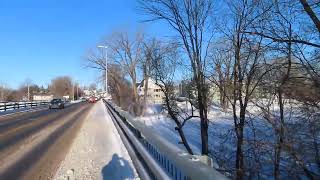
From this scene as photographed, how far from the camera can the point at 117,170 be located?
30.6 ft

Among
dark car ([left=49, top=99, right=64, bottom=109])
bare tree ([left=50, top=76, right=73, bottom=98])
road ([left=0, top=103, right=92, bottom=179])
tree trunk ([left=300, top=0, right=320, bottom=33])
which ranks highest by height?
bare tree ([left=50, top=76, right=73, bottom=98])

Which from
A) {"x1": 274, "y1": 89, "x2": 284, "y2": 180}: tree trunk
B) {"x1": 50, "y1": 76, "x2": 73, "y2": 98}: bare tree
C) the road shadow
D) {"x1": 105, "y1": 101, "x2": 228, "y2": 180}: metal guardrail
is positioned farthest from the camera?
{"x1": 50, "y1": 76, "x2": 73, "y2": 98}: bare tree

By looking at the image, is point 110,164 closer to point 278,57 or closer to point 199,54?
point 278,57

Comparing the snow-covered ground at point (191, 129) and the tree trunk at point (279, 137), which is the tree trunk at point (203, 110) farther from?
the tree trunk at point (279, 137)

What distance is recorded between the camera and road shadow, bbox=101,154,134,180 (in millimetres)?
8531

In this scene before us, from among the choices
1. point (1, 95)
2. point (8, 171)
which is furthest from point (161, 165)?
point (1, 95)

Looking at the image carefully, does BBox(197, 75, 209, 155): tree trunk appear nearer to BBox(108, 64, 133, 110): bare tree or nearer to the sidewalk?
the sidewalk

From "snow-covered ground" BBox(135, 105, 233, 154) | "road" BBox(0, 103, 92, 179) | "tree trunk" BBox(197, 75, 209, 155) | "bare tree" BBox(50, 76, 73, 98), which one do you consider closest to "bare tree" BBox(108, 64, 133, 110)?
A: "snow-covered ground" BBox(135, 105, 233, 154)

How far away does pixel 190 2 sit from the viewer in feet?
58.7

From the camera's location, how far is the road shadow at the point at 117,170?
853 centimetres

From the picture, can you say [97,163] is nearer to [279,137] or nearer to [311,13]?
[279,137]

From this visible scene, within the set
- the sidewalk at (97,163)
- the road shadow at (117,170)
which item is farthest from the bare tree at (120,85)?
the road shadow at (117,170)

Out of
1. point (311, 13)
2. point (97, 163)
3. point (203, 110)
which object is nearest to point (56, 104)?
point (203, 110)

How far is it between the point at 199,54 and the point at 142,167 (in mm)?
10531
